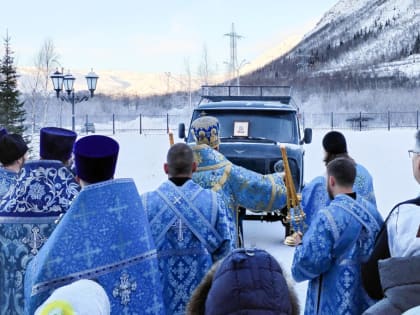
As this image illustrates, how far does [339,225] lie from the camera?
10.6ft

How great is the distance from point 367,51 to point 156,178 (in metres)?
66.6

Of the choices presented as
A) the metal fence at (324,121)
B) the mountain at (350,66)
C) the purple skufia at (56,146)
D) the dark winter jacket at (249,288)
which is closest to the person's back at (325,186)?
the purple skufia at (56,146)

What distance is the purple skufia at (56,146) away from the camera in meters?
3.44

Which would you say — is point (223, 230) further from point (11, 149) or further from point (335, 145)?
point (11, 149)

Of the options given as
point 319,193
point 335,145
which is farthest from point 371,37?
point 319,193

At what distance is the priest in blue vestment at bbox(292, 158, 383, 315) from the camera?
323 centimetres

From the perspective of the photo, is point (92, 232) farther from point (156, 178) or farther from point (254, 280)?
point (156, 178)

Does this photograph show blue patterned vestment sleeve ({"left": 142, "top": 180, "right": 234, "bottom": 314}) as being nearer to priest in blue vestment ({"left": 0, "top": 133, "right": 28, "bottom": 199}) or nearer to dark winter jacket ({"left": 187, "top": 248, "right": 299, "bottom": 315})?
priest in blue vestment ({"left": 0, "top": 133, "right": 28, "bottom": 199})

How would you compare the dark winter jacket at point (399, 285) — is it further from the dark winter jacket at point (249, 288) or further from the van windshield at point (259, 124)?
the van windshield at point (259, 124)

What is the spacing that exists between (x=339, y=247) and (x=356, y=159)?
19.8 m

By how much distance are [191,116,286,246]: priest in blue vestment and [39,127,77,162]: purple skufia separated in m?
0.99

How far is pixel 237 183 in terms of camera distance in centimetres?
413

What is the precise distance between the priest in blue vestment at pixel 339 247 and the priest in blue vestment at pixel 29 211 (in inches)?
50.9

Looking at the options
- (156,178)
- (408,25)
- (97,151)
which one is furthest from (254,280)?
(408,25)
